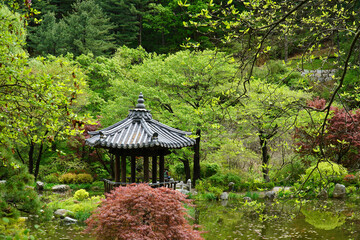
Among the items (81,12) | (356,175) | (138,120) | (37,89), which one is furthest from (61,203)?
(81,12)

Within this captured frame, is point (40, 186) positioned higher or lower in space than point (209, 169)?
lower

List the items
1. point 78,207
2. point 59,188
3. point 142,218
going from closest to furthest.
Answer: point 142,218, point 78,207, point 59,188

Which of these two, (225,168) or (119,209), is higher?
(119,209)

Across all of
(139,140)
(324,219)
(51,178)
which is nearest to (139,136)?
(139,140)

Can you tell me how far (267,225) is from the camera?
9.17 metres

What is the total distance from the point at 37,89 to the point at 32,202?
1671 millimetres

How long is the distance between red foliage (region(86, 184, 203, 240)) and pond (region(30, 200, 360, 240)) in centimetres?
208

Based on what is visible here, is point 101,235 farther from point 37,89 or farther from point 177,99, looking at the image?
point 177,99

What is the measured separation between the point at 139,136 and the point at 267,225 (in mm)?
4490

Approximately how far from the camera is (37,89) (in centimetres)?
396

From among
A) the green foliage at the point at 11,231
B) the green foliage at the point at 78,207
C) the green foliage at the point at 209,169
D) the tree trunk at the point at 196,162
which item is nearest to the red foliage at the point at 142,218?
the green foliage at the point at 11,231

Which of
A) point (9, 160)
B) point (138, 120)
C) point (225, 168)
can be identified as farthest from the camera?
point (225, 168)

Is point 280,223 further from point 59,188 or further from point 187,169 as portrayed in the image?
point 59,188

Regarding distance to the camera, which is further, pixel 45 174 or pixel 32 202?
pixel 45 174
